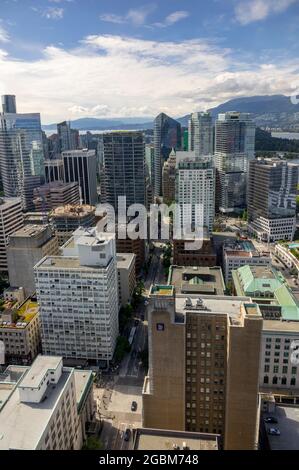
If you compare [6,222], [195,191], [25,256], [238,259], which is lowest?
[238,259]

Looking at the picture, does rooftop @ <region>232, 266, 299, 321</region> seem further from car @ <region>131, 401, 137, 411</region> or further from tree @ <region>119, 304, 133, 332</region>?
car @ <region>131, 401, 137, 411</region>

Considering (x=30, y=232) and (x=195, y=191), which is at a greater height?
(x=195, y=191)

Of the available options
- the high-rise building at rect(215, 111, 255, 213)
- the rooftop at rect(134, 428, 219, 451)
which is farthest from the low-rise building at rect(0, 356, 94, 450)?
the high-rise building at rect(215, 111, 255, 213)

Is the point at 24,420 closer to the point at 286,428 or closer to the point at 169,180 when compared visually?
the point at 286,428

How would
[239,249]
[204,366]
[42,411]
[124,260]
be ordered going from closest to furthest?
[42,411], [204,366], [124,260], [239,249]

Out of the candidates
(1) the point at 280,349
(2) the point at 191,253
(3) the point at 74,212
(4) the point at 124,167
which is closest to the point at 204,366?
(1) the point at 280,349

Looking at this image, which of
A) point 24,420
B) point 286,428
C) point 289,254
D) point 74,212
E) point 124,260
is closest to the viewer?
point 24,420

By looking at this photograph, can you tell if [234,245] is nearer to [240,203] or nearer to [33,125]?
[240,203]

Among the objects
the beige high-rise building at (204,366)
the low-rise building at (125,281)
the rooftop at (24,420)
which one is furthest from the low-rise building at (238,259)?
the rooftop at (24,420)
